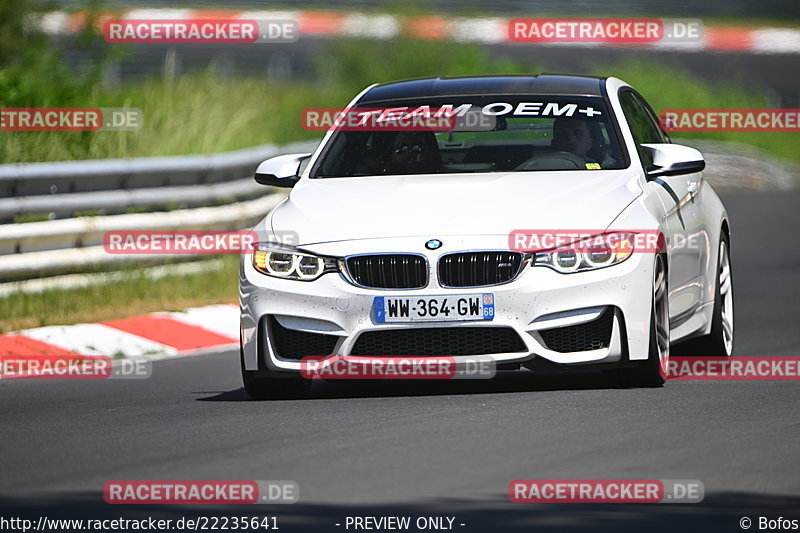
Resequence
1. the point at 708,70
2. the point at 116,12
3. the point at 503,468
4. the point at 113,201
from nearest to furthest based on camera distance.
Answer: the point at 503,468
the point at 113,201
the point at 116,12
the point at 708,70

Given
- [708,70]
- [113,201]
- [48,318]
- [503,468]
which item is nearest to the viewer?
[503,468]

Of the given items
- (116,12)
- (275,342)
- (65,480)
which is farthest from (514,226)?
(116,12)

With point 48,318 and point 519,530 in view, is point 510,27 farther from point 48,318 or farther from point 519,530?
point 519,530

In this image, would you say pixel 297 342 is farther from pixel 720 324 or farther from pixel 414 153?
pixel 720 324

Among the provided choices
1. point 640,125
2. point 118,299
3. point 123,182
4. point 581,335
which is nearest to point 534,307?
point 581,335

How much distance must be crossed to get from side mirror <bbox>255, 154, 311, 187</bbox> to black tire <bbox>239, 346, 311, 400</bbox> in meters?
1.26

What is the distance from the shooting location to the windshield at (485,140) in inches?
378

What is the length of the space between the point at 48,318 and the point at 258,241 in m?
3.76

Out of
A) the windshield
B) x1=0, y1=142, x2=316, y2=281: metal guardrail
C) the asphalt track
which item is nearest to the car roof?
the windshield

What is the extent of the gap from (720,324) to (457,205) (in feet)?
7.75

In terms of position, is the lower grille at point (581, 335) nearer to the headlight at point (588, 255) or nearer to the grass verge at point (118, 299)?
the headlight at point (588, 255)

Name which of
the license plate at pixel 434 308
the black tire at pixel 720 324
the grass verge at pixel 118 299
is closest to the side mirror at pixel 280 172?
the license plate at pixel 434 308

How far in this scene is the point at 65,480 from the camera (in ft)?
22.1

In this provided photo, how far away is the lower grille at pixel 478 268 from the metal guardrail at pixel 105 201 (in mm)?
4862
